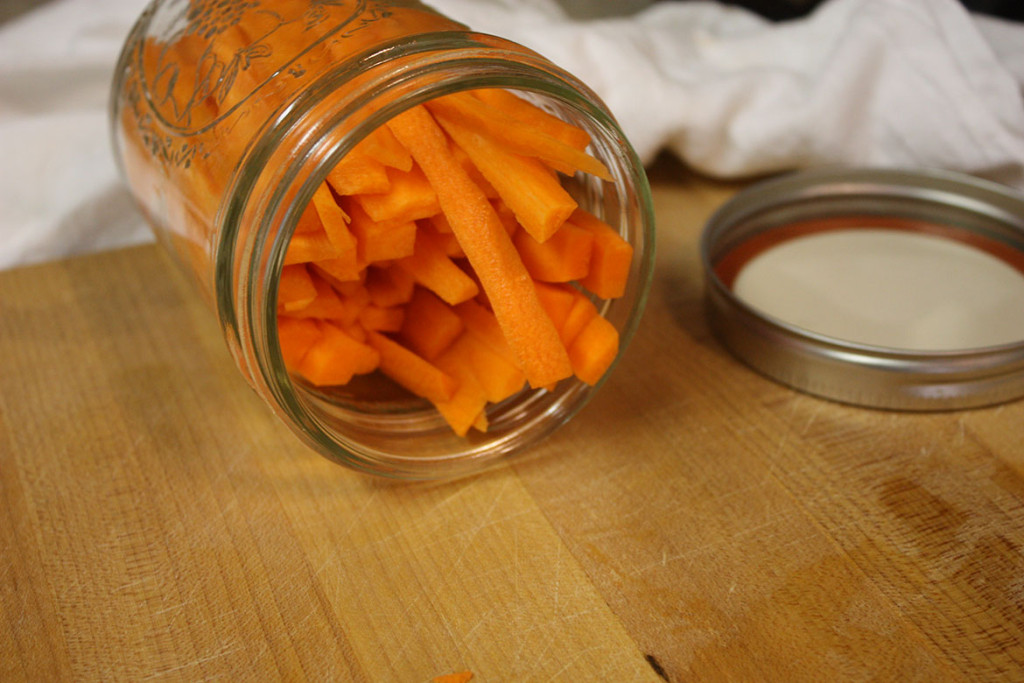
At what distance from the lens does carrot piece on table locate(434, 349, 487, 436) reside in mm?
799

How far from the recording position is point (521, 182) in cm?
69

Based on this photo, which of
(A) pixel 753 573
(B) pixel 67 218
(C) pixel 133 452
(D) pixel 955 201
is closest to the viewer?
(A) pixel 753 573

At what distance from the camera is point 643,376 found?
0.94 m

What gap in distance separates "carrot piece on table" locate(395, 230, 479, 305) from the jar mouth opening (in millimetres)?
129

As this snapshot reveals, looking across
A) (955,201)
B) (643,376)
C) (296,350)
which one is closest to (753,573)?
(643,376)

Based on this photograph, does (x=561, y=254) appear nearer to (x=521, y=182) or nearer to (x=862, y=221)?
(x=521, y=182)

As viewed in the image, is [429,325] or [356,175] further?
[429,325]

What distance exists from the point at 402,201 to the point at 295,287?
12 centimetres

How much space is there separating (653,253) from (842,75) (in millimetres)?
608

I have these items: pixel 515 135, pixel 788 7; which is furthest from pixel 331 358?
pixel 788 7

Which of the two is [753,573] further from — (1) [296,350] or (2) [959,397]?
(1) [296,350]

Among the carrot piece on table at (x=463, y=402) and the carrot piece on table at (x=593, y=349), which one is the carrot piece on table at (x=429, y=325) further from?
the carrot piece on table at (x=593, y=349)

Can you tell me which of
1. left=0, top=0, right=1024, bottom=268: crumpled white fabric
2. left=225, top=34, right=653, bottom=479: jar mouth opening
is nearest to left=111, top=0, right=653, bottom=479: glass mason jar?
left=225, top=34, right=653, bottom=479: jar mouth opening

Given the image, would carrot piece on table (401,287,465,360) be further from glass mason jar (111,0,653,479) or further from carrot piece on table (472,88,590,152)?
carrot piece on table (472,88,590,152)
